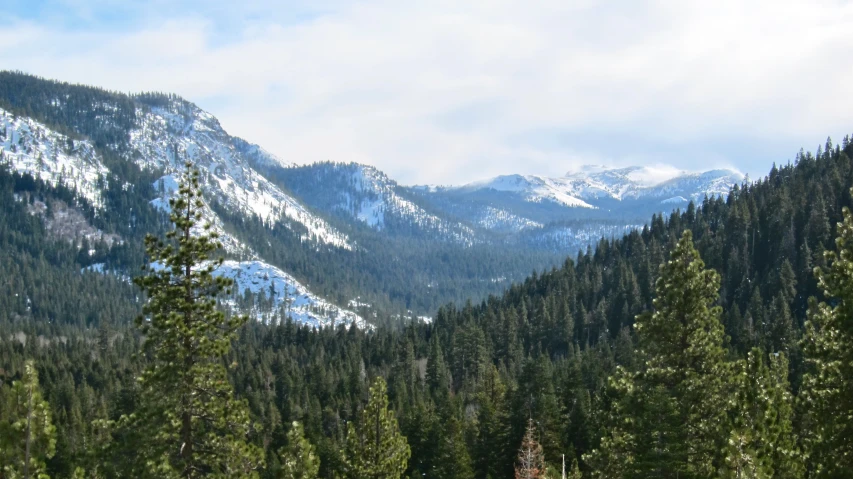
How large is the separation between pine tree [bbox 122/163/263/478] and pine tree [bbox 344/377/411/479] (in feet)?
55.0

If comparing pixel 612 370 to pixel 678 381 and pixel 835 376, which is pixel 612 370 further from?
pixel 835 376

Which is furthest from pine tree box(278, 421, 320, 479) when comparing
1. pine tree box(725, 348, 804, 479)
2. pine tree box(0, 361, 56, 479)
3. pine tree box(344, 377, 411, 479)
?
pine tree box(725, 348, 804, 479)

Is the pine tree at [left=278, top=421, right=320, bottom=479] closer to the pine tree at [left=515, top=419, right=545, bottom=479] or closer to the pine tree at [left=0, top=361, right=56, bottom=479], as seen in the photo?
the pine tree at [left=0, top=361, right=56, bottom=479]

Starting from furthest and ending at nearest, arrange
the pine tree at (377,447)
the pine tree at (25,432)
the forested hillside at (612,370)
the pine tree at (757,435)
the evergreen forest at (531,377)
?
the pine tree at (377,447)
the forested hillside at (612,370)
the evergreen forest at (531,377)
the pine tree at (757,435)
the pine tree at (25,432)

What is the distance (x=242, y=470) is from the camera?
24.0m

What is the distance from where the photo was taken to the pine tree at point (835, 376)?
68.3ft

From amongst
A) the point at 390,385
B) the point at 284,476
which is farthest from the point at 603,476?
the point at 390,385

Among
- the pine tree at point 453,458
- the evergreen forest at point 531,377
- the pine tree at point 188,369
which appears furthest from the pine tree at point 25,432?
the pine tree at point 453,458

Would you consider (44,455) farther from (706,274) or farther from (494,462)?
(494,462)

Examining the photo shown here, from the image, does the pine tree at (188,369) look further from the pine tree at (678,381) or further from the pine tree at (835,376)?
the pine tree at (835,376)

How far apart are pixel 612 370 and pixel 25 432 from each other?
9242 cm

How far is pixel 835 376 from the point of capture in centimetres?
2158

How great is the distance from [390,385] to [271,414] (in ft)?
81.6

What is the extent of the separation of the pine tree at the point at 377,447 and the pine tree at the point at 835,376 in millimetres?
23829
